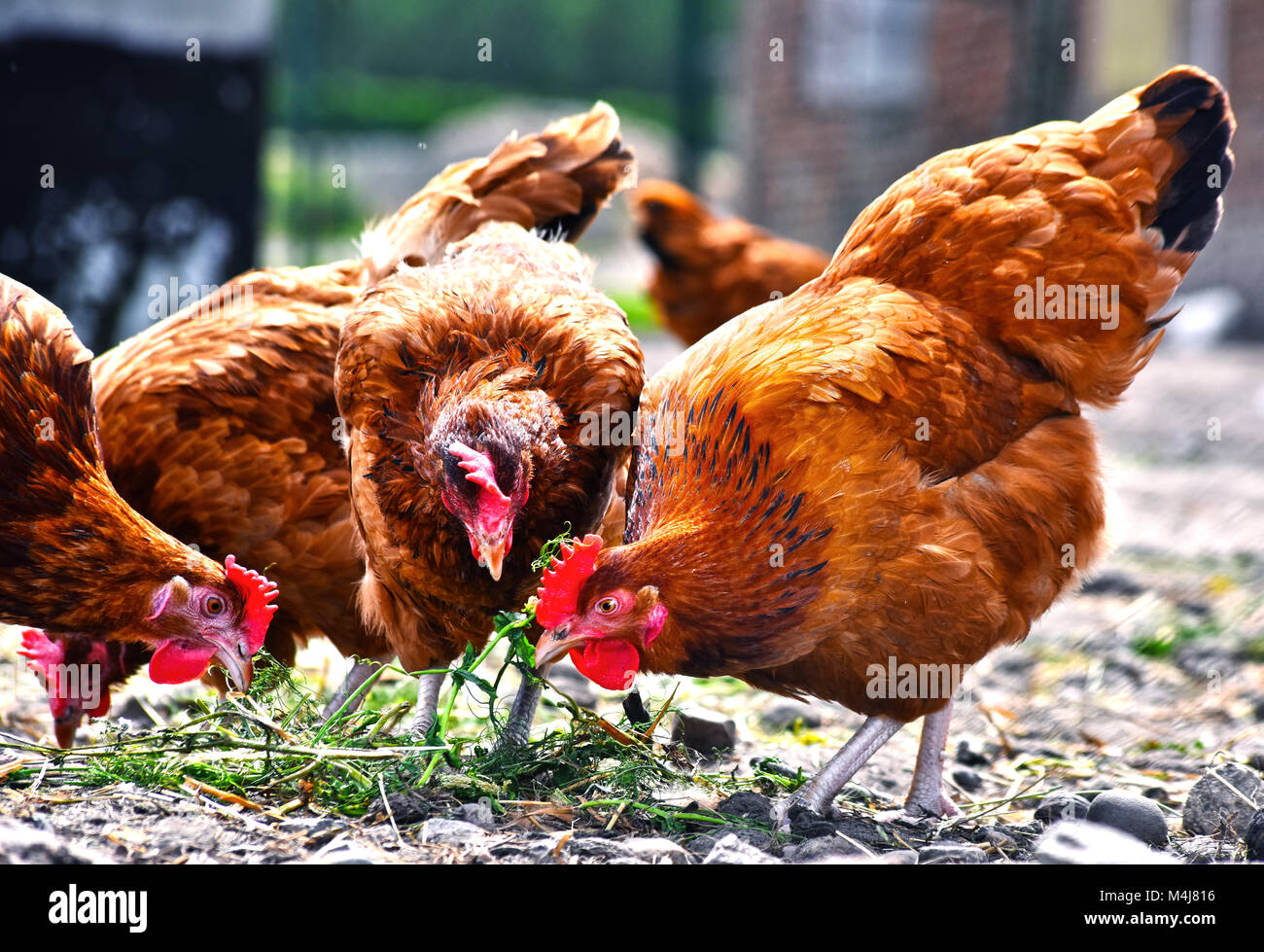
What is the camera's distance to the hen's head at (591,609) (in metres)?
2.45

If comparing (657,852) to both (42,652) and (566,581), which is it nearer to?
(566,581)

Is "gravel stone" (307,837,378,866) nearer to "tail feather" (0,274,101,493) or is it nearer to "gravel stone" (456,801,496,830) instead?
"gravel stone" (456,801,496,830)

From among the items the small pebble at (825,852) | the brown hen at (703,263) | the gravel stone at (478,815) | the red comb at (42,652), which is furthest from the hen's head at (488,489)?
the brown hen at (703,263)

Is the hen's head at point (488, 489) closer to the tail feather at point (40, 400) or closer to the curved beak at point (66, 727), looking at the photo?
the tail feather at point (40, 400)

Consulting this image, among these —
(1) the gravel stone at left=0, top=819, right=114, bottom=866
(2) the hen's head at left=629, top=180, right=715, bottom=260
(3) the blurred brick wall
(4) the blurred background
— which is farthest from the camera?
(3) the blurred brick wall

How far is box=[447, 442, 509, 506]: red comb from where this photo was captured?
2484mm

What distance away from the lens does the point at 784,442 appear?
2652 mm

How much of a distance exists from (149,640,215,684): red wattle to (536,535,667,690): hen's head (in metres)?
0.86

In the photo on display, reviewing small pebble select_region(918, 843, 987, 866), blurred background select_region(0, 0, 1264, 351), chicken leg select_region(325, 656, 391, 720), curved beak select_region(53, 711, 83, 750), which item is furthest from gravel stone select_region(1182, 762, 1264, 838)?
blurred background select_region(0, 0, 1264, 351)

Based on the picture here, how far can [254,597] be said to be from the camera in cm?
280

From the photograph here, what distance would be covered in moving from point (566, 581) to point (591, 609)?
0.25 feet
